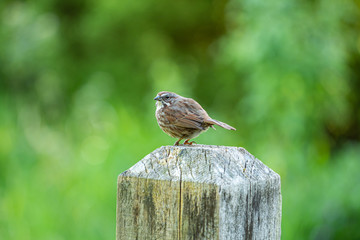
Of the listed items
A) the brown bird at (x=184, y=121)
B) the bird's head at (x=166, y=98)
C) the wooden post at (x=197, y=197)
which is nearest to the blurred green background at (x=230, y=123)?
the bird's head at (x=166, y=98)

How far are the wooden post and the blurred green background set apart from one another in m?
2.44

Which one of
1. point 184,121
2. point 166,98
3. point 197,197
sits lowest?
point 197,197

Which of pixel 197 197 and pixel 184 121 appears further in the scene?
pixel 184 121

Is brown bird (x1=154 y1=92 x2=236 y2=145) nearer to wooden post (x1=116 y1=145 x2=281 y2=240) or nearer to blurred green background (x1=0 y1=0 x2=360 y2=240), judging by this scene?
wooden post (x1=116 y1=145 x2=281 y2=240)

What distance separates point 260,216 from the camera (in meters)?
1.52

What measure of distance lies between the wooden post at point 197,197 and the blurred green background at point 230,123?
244 cm

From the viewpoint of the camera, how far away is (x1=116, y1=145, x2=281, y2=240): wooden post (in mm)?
1420

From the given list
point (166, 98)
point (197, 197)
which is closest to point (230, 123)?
point (166, 98)

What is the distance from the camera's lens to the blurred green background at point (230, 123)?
4.15 meters

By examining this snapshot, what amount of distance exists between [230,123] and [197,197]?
5605 mm

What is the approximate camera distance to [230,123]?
699 cm

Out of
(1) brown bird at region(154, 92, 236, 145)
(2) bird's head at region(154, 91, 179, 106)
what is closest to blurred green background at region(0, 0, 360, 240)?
(2) bird's head at region(154, 91, 179, 106)

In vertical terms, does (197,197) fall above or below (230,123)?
below

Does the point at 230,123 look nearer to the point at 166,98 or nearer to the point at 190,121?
the point at 166,98
